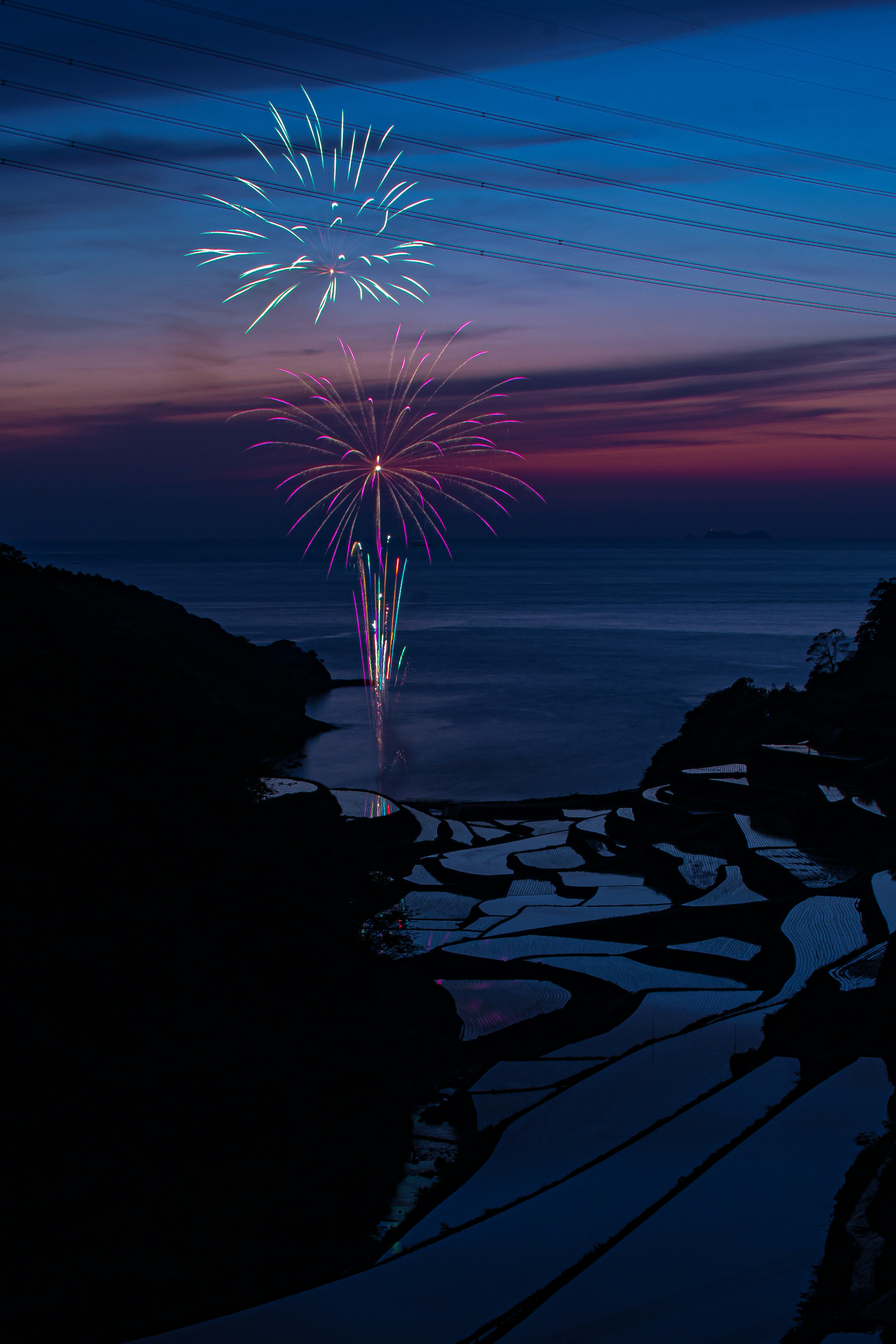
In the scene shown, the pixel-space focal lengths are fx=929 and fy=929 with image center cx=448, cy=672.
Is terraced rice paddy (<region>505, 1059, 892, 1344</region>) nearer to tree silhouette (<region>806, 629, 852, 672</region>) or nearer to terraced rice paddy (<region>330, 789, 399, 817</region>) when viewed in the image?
terraced rice paddy (<region>330, 789, 399, 817</region>)

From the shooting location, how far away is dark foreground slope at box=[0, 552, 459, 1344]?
9.73 m

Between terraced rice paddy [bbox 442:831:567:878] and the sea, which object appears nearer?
terraced rice paddy [bbox 442:831:567:878]

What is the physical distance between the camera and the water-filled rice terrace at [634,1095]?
8.79 m

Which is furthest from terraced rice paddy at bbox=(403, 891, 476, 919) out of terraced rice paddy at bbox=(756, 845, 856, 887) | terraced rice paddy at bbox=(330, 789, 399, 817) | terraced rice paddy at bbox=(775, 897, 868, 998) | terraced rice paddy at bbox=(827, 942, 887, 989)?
terraced rice paddy at bbox=(827, 942, 887, 989)

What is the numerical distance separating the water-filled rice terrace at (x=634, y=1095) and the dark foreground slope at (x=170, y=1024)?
2.98 ft

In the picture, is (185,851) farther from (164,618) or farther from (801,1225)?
(164,618)

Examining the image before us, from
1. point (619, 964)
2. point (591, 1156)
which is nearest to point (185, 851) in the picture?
point (591, 1156)

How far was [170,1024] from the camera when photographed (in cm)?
1173

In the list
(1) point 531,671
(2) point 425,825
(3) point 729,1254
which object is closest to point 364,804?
(2) point 425,825

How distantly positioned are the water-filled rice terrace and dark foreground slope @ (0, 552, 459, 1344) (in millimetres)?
908

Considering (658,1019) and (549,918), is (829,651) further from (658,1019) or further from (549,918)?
(658,1019)

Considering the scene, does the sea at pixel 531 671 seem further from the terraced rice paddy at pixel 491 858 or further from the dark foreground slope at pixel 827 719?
the terraced rice paddy at pixel 491 858

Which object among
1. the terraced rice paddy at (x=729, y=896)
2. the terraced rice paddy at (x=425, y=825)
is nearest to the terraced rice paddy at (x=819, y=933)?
the terraced rice paddy at (x=729, y=896)

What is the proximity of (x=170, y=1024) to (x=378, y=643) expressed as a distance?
246 ft
